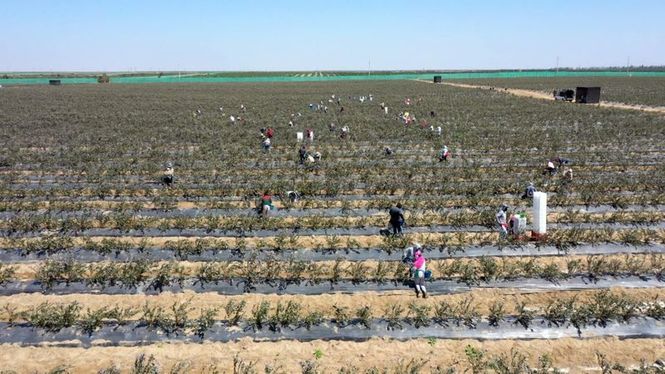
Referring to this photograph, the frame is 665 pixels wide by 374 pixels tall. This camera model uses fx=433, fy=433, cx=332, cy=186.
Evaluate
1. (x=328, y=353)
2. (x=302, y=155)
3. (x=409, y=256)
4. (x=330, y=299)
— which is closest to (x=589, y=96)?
(x=302, y=155)

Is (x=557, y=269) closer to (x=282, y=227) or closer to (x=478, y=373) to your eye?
(x=478, y=373)

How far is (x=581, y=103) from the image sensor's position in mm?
50719

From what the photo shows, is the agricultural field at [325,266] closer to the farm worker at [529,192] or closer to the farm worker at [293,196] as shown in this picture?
the farm worker at [293,196]

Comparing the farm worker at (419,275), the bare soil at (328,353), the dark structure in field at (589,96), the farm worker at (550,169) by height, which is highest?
the dark structure in field at (589,96)

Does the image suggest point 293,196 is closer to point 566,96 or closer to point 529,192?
point 529,192

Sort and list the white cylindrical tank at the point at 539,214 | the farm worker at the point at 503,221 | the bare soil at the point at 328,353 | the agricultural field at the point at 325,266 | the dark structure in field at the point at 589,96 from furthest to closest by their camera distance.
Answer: the dark structure in field at the point at 589,96, the farm worker at the point at 503,221, the white cylindrical tank at the point at 539,214, the agricultural field at the point at 325,266, the bare soil at the point at 328,353

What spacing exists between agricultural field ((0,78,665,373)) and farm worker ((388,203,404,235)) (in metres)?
0.48

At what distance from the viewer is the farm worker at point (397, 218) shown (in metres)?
13.4

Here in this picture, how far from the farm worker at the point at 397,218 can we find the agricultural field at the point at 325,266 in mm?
478

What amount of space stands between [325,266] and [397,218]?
9.75 feet

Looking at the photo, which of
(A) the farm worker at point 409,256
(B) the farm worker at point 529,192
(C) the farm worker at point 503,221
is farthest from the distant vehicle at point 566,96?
(A) the farm worker at point 409,256

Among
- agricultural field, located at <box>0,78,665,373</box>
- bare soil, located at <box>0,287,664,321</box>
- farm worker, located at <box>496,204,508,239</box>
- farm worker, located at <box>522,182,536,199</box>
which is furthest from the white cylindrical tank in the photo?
farm worker, located at <box>522,182,536,199</box>

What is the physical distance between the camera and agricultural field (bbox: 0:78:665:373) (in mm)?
8680

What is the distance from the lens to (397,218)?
44.4 ft
